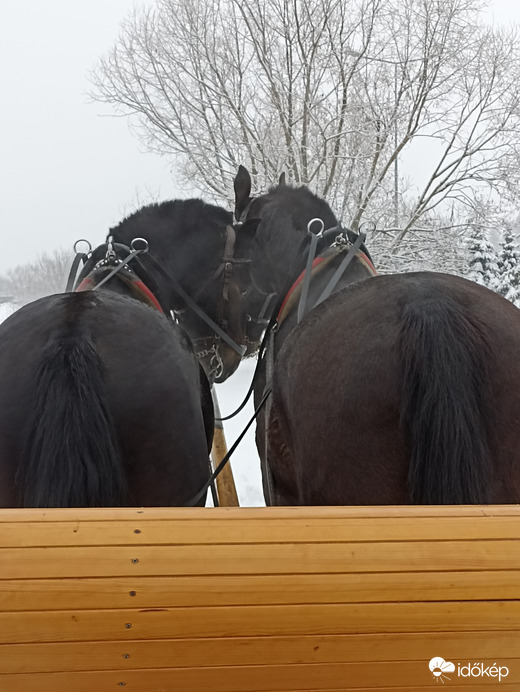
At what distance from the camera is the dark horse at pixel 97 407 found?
1.89m

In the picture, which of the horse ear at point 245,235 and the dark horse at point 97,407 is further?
the horse ear at point 245,235

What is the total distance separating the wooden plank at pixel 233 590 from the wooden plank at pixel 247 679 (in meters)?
0.15

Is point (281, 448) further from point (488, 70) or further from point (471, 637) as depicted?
point (488, 70)

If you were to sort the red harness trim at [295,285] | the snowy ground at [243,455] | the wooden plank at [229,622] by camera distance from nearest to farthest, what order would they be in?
the wooden plank at [229,622] → the red harness trim at [295,285] → the snowy ground at [243,455]

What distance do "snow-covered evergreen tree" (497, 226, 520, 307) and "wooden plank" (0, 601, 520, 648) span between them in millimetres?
23641

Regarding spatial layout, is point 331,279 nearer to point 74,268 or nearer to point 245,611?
point 74,268

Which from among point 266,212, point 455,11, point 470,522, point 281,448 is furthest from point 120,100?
point 470,522

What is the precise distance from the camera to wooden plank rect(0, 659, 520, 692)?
131 cm

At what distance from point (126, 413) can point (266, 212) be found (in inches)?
84.2

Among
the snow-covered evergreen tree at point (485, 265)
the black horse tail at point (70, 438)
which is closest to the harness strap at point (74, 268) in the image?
the black horse tail at point (70, 438)

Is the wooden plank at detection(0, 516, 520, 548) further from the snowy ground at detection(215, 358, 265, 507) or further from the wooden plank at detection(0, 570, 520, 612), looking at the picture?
the snowy ground at detection(215, 358, 265, 507)

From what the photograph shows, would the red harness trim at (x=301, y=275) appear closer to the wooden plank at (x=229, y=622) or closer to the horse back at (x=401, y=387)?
the horse back at (x=401, y=387)

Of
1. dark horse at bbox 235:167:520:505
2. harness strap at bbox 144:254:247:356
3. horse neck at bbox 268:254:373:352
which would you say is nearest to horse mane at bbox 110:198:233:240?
harness strap at bbox 144:254:247:356

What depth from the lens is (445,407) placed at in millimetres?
1824
